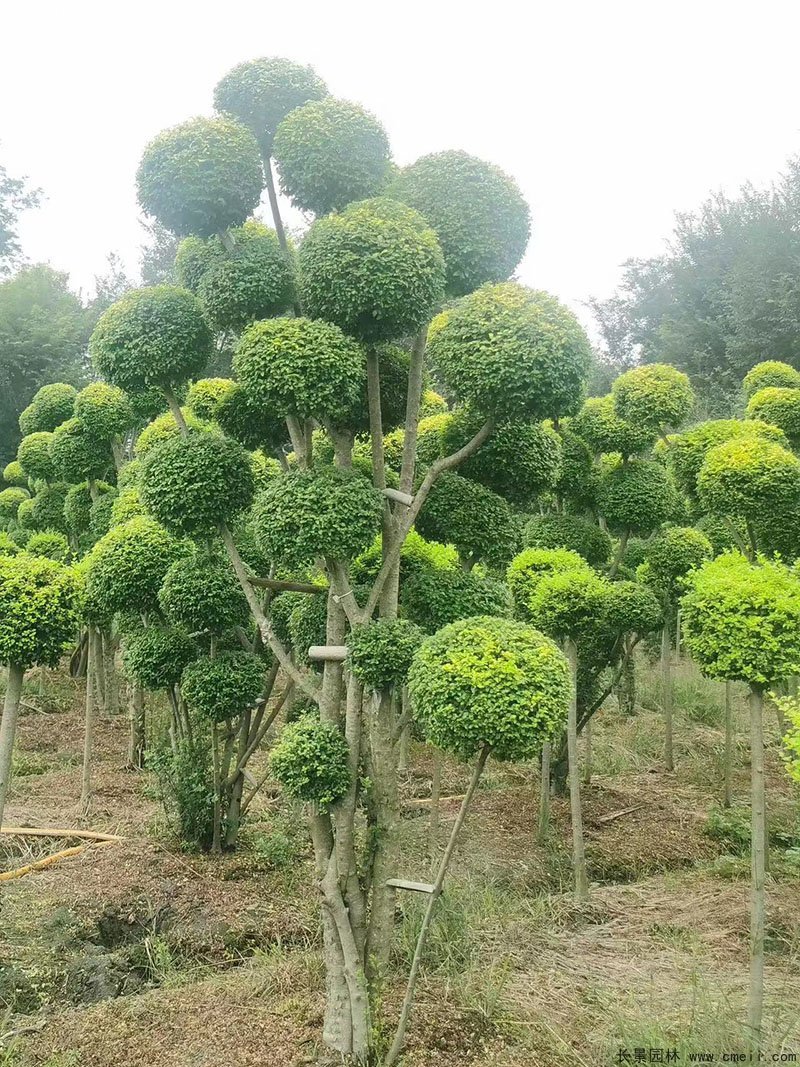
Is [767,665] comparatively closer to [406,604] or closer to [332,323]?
[406,604]

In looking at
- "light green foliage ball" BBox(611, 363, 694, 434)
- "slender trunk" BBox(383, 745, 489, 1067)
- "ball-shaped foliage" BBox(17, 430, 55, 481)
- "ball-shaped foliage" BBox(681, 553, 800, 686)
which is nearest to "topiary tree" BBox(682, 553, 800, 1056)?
"ball-shaped foliage" BBox(681, 553, 800, 686)

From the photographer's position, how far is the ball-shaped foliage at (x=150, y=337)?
13.3 feet

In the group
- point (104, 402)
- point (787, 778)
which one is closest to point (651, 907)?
point (787, 778)

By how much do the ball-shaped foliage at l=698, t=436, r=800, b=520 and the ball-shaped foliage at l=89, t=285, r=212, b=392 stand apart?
11.1 ft

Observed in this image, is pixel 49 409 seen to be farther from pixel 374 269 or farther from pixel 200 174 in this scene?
pixel 374 269

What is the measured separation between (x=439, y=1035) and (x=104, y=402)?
597cm

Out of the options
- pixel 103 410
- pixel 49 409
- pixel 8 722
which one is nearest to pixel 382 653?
pixel 8 722

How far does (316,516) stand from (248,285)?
1.16 meters

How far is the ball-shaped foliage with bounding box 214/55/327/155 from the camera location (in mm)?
4074

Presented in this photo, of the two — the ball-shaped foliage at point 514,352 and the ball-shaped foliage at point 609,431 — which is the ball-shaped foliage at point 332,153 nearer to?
the ball-shaped foliage at point 514,352

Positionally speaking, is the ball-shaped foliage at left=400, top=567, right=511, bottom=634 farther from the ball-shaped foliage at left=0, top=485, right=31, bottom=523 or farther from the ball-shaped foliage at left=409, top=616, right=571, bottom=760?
the ball-shaped foliage at left=0, top=485, right=31, bottom=523

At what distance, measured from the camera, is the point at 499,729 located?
2996 mm

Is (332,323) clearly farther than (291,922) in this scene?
No

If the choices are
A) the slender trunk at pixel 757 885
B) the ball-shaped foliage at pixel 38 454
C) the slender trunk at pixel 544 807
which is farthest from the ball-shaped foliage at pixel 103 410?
the slender trunk at pixel 757 885
